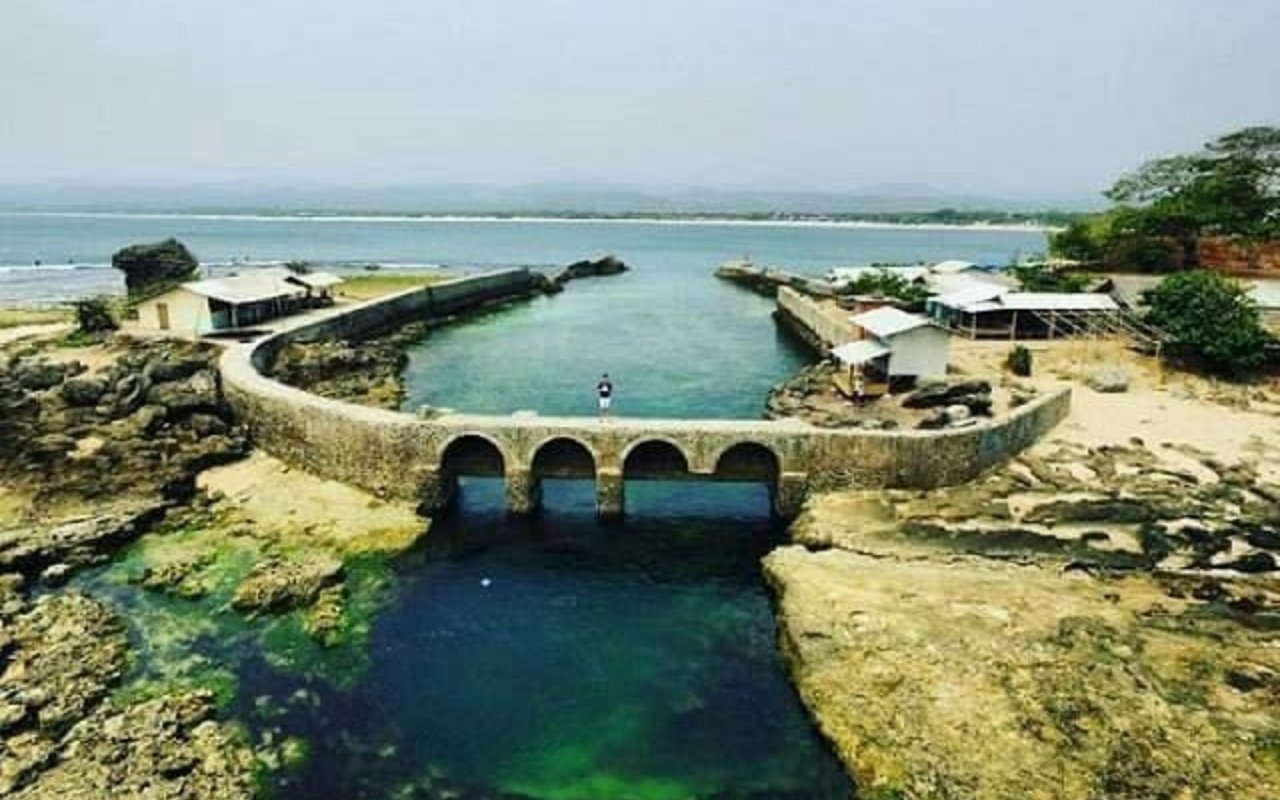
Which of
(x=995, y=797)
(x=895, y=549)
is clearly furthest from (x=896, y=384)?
(x=995, y=797)

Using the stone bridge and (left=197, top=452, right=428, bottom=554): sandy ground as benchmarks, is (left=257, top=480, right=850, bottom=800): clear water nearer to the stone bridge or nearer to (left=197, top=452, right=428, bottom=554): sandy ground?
(left=197, top=452, right=428, bottom=554): sandy ground

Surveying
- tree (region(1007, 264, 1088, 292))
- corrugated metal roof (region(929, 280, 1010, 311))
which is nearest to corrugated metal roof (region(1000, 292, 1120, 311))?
corrugated metal roof (region(929, 280, 1010, 311))

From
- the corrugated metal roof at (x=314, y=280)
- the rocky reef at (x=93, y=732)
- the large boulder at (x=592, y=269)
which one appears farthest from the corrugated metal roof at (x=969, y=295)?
the large boulder at (x=592, y=269)

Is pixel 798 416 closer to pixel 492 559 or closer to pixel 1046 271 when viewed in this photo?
pixel 492 559

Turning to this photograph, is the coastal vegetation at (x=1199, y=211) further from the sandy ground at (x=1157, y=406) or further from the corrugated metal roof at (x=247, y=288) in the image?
the corrugated metal roof at (x=247, y=288)

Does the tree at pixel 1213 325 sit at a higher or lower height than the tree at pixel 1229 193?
lower

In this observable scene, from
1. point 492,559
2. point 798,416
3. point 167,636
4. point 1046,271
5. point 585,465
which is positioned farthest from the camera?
point 1046,271

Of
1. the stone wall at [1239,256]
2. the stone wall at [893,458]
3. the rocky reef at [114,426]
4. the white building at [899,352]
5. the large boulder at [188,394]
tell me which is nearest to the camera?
the stone wall at [893,458]
